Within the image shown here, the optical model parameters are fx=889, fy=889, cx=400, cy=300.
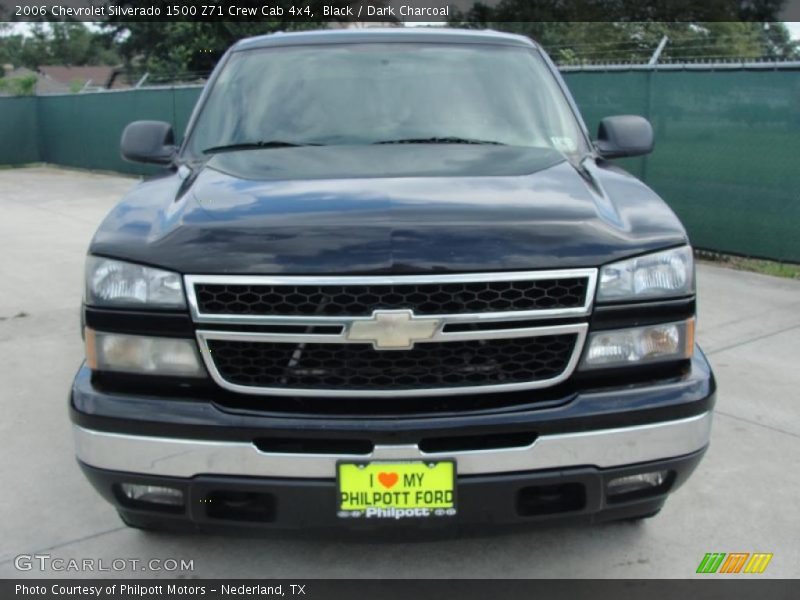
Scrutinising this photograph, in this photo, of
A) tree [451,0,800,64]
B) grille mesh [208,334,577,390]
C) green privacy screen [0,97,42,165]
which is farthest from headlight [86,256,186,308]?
tree [451,0,800,64]

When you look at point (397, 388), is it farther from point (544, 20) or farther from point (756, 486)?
point (544, 20)

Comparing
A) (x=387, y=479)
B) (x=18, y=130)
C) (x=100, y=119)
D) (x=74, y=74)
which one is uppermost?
(x=387, y=479)

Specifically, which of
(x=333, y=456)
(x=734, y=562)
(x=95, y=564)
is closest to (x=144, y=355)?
(x=333, y=456)

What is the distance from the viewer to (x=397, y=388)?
2.56m

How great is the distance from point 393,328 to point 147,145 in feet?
6.73

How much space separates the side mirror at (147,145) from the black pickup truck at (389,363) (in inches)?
48.8

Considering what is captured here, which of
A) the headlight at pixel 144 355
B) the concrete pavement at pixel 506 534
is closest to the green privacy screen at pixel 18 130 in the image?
the concrete pavement at pixel 506 534

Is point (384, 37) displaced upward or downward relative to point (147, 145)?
upward

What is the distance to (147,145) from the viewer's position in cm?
402

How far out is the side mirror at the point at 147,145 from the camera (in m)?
3.98

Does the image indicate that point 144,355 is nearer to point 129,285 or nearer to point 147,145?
point 129,285

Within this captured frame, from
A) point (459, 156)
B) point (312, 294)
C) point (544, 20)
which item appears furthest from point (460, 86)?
point (544, 20)

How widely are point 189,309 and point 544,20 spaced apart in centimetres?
3691

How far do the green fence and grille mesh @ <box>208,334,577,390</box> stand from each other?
21.0ft
